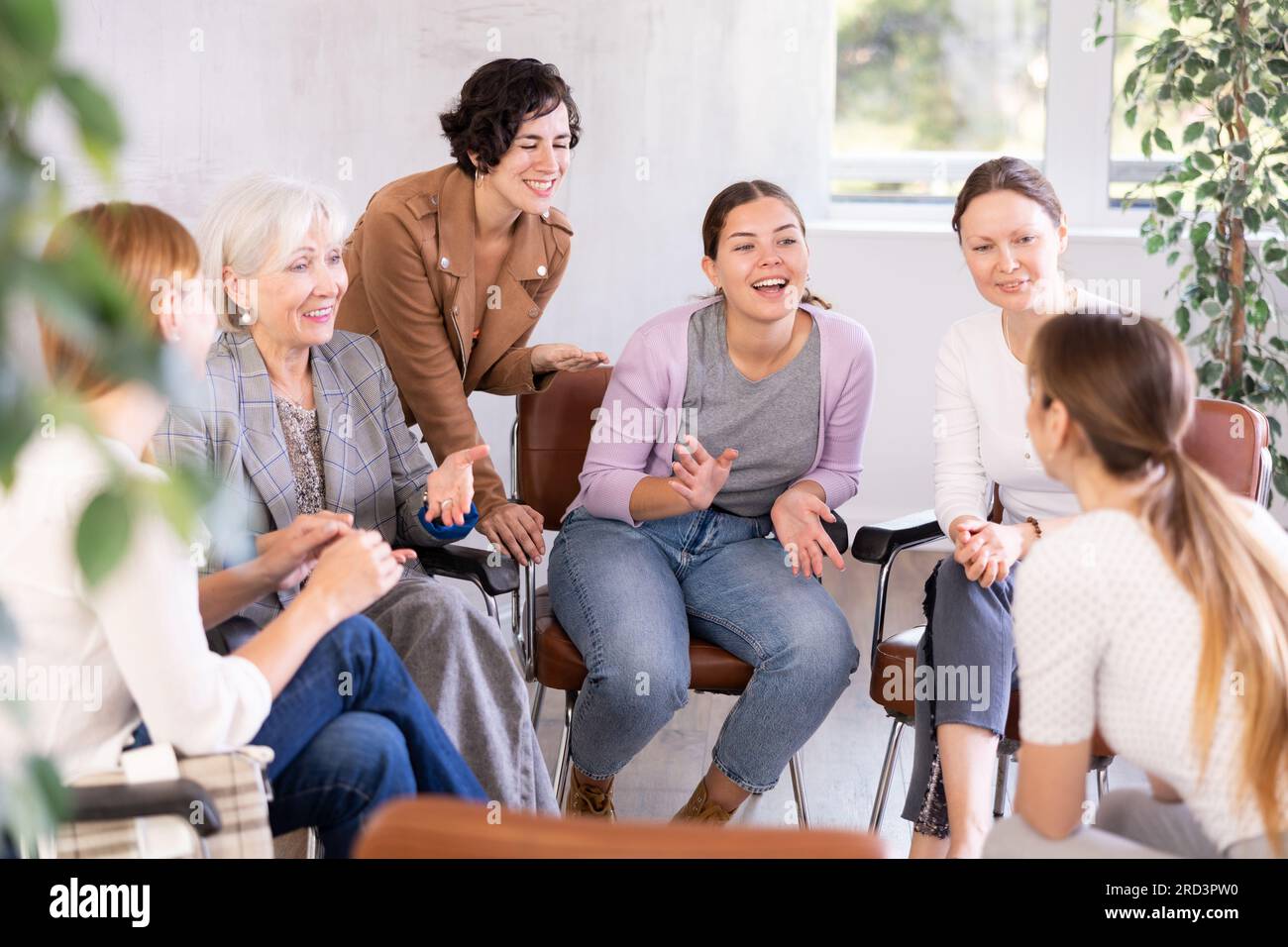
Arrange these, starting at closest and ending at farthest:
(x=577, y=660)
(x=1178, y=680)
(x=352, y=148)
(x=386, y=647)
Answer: (x=1178, y=680), (x=386, y=647), (x=577, y=660), (x=352, y=148)

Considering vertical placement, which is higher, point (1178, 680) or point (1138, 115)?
point (1138, 115)

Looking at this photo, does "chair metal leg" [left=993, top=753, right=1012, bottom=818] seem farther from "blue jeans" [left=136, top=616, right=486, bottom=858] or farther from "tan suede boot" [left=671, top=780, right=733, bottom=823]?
"blue jeans" [left=136, top=616, right=486, bottom=858]

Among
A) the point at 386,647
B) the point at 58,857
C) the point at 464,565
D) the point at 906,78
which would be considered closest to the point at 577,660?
the point at 464,565

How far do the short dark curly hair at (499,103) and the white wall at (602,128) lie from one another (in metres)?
0.73

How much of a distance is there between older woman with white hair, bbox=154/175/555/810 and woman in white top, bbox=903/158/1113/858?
65 cm

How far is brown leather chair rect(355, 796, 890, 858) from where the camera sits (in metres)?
0.96

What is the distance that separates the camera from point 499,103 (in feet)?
8.83

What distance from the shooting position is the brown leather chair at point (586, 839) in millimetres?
964

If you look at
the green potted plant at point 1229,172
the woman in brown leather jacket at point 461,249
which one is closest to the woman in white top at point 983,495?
the woman in brown leather jacket at point 461,249

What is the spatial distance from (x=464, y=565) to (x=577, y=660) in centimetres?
26

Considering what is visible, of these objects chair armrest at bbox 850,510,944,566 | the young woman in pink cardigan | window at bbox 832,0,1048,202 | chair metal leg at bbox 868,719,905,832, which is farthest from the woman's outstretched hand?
window at bbox 832,0,1048,202

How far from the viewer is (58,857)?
140 centimetres

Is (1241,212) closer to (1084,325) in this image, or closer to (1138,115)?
(1138,115)
